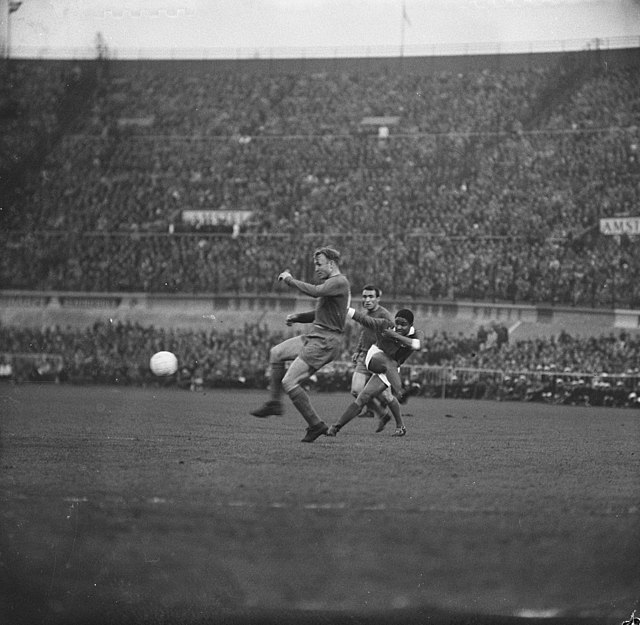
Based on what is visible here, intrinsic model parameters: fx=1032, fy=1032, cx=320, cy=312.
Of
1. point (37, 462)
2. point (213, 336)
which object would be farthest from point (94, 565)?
point (213, 336)

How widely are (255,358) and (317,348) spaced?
19207mm

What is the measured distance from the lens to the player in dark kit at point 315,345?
423 inches

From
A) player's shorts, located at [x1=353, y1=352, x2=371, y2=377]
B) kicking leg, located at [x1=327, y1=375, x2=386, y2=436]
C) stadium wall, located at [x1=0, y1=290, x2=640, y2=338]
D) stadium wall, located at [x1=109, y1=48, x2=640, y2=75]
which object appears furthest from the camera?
stadium wall, located at [x1=109, y1=48, x2=640, y2=75]

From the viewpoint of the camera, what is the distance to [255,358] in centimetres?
3008

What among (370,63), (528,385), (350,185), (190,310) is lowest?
(528,385)

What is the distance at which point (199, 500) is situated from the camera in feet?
23.8

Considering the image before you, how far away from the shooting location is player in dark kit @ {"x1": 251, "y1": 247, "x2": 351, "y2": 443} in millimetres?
10734

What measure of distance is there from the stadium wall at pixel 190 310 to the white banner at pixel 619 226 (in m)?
4.13

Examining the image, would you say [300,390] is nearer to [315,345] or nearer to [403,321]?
[315,345]

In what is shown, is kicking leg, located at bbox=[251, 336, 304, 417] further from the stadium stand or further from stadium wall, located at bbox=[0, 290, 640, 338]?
stadium wall, located at bbox=[0, 290, 640, 338]

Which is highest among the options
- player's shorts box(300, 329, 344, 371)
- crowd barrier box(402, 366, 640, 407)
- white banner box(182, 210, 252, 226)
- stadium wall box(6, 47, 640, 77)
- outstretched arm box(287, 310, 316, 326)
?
stadium wall box(6, 47, 640, 77)

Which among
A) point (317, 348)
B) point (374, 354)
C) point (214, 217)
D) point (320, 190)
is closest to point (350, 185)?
point (320, 190)

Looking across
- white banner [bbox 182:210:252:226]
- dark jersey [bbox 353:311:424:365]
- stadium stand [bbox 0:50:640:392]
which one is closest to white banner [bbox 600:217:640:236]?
stadium stand [bbox 0:50:640:392]

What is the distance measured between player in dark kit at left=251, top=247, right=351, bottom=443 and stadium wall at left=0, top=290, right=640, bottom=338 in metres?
21.8
